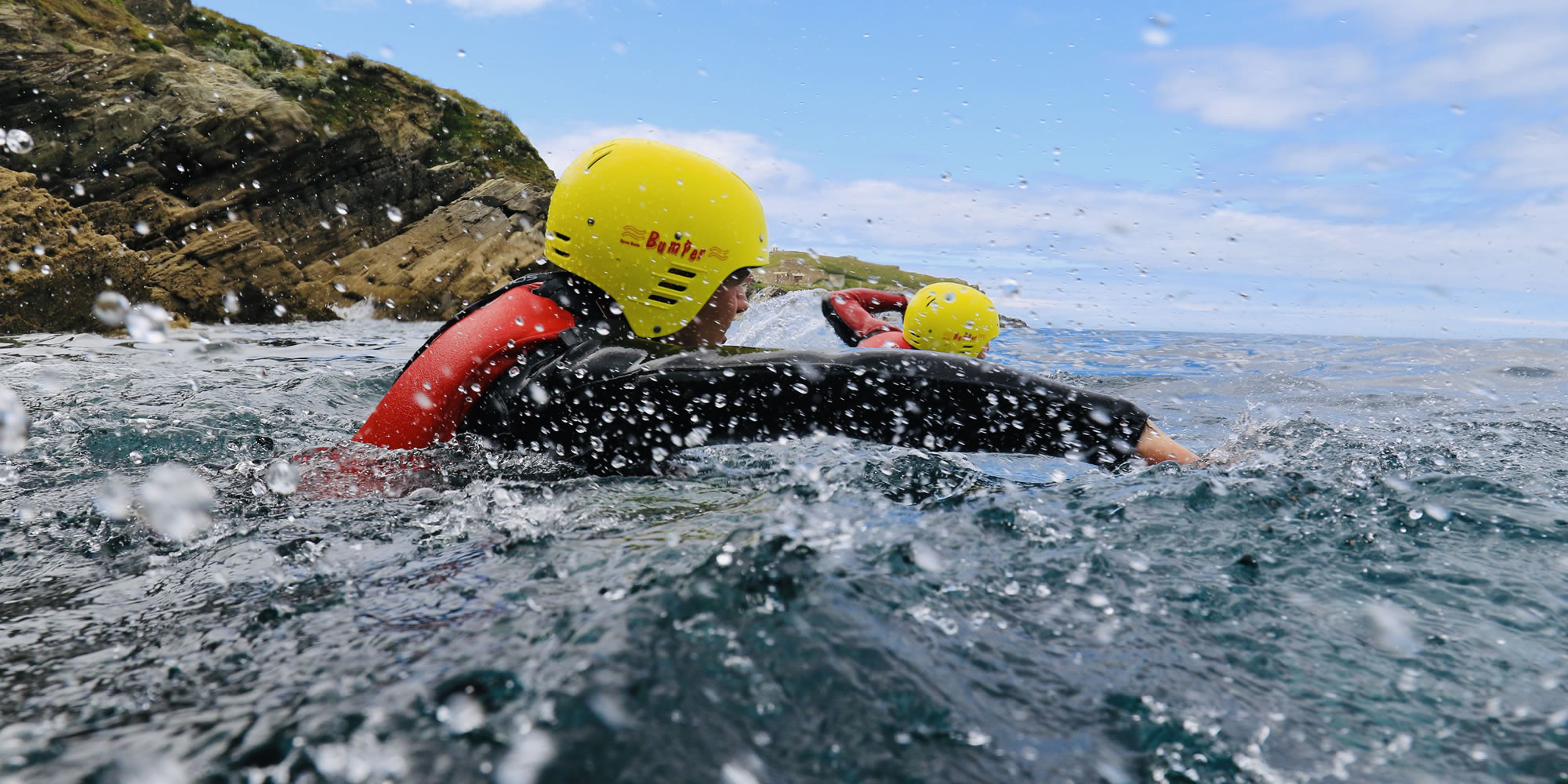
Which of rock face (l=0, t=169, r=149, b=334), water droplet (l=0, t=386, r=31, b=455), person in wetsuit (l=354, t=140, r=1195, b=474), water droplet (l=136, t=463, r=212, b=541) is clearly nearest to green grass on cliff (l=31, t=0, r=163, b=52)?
rock face (l=0, t=169, r=149, b=334)

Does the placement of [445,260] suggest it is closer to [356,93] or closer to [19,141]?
[19,141]

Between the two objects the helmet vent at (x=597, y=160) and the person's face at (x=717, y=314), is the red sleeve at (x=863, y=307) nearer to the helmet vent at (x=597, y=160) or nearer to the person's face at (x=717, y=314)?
the person's face at (x=717, y=314)

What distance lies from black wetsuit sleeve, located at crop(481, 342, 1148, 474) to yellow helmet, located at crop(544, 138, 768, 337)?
0.65m

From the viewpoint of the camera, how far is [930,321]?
8594mm

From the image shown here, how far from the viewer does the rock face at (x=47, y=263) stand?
19.1 metres

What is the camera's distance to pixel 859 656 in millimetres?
1627

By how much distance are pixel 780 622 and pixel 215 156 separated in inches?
1495

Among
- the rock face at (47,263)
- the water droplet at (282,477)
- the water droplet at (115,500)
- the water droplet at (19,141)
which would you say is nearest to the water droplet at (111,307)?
the rock face at (47,263)

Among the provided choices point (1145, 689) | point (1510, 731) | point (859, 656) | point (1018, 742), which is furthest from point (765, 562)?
point (1510, 731)

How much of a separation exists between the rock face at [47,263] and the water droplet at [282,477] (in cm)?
2154

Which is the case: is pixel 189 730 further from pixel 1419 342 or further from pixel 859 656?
pixel 1419 342

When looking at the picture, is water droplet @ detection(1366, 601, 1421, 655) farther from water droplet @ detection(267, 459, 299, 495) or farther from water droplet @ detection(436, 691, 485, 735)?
water droplet @ detection(267, 459, 299, 495)

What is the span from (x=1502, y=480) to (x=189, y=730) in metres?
5.12

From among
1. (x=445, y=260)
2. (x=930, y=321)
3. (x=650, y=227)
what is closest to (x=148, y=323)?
(x=445, y=260)
